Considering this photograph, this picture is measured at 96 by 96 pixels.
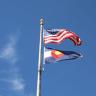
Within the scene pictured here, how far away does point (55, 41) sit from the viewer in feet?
146

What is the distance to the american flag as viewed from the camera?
44469 millimetres

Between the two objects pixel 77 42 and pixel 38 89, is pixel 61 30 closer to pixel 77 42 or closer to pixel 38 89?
pixel 77 42

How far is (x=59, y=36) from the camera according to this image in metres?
44.8

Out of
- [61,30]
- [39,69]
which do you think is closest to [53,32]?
[61,30]

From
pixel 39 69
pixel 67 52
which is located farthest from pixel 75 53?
pixel 39 69

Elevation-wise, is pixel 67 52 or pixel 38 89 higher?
pixel 67 52

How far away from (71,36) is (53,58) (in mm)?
2632

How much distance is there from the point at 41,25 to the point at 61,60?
2820mm

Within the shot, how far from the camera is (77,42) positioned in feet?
147

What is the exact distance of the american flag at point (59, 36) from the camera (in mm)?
44469

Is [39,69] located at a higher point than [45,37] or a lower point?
lower

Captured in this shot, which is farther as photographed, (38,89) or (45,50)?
(45,50)

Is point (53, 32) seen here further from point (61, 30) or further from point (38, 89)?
point (38, 89)

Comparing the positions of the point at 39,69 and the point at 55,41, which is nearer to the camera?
the point at 39,69
